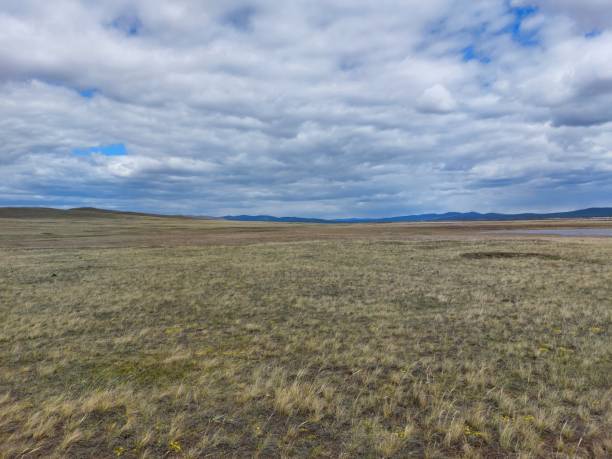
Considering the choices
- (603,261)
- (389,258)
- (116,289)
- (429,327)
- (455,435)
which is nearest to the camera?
(455,435)

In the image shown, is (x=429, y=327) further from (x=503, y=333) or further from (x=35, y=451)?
(x=35, y=451)

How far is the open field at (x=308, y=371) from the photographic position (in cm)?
644

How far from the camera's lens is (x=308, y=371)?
955cm

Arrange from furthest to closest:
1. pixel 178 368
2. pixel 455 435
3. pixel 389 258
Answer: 1. pixel 389 258
2. pixel 178 368
3. pixel 455 435

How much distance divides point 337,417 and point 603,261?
108ft

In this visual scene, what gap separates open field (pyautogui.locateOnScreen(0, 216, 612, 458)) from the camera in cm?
644

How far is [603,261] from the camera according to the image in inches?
1200

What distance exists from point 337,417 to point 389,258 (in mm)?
29653

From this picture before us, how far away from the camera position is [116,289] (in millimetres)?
21562

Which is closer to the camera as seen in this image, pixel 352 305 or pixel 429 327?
pixel 429 327

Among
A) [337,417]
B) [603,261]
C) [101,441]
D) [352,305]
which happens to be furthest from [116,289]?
A: [603,261]

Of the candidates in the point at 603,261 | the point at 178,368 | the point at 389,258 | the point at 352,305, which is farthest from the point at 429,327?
the point at 603,261

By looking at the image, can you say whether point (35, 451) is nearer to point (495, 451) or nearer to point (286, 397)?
point (286, 397)

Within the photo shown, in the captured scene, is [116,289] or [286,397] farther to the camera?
[116,289]
